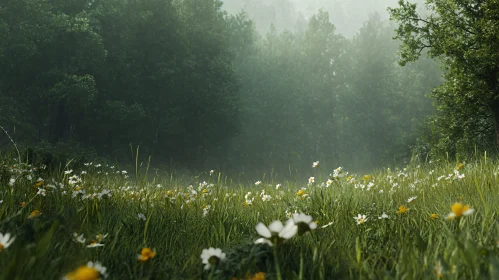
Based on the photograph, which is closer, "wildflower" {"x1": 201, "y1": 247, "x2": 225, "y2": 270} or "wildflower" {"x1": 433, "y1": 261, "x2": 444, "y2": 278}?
"wildflower" {"x1": 433, "y1": 261, "x2": 444, "y2": 278}

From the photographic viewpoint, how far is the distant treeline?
20.3m

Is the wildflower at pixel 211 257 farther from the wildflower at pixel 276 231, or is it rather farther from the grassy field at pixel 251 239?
the wildflower at pixel 276 231

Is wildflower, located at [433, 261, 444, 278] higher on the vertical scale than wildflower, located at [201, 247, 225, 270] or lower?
higher

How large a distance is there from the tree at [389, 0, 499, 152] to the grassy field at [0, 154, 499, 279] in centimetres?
879

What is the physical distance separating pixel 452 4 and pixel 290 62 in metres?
29.4

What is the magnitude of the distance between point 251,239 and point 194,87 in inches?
Answer: 1019

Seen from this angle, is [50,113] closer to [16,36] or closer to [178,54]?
[16,36]

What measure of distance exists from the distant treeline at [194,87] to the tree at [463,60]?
11844 mm

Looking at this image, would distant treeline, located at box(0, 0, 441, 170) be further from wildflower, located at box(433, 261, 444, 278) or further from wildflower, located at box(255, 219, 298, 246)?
wildflower, located at box(433, 261, 444, 278)

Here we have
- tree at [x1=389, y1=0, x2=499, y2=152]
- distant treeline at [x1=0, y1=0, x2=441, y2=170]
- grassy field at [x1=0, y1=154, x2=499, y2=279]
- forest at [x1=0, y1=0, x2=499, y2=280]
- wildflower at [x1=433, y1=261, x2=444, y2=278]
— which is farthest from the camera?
distant treeline at [x1=0, y1=0, x2=441, y2=170]

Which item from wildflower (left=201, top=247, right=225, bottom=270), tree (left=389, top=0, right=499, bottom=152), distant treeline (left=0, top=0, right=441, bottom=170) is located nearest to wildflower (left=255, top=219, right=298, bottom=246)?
wildflower (left=201, top=247, right=225, bottom=270)

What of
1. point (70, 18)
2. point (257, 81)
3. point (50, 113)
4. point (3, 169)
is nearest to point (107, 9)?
point (70, 18)

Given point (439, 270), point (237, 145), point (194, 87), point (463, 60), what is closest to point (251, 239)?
point (439, 270)

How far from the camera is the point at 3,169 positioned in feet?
13.8
